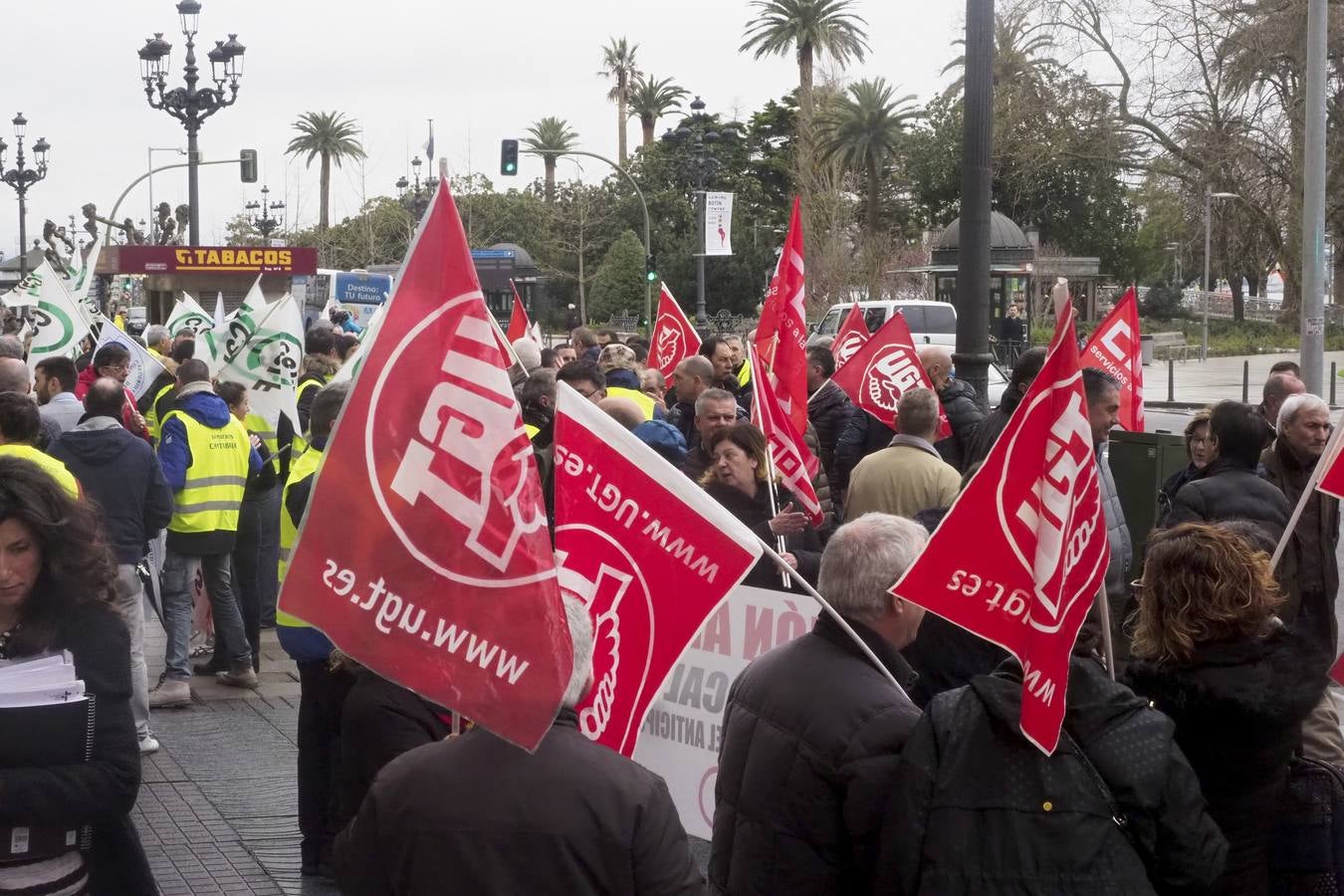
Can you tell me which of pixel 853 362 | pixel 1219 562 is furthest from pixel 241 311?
pixel 1219 562

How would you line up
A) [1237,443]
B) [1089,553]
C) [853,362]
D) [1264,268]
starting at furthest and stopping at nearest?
[1264,268] → [853,362] → [1237,443] → [1089,553]

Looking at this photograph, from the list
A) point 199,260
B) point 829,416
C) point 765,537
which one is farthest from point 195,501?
point 199,260

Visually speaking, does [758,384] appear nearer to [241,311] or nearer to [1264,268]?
[241,311]

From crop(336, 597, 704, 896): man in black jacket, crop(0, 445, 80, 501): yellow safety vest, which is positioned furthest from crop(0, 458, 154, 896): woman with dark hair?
crop(0, 445, 80, 501): yellow safety vest

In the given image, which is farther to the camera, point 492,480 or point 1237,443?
point 1237,443

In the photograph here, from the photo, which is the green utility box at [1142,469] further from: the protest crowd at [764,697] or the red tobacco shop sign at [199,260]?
the red tobacco shop sign at [199,260]

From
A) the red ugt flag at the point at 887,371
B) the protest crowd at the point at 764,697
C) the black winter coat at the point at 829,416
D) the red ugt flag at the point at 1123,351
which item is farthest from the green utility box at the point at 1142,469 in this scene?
the protest crowd at the point at 764,697

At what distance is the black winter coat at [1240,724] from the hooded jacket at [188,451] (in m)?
6.02

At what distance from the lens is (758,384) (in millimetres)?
6711

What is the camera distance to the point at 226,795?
7008mm

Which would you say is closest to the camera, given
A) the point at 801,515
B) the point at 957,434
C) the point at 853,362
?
the point at 801,515

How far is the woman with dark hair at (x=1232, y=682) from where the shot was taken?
11.9ft

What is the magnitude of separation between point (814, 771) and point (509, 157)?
29.9 m

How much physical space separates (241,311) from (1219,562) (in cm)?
818
